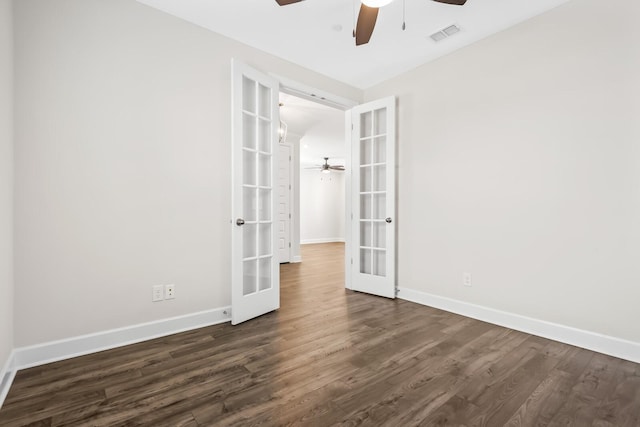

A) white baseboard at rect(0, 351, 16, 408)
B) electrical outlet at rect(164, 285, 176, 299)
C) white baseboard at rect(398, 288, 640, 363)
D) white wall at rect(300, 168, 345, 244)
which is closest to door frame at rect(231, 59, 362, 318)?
white baseboard at rect(398, 288, 640, 363)

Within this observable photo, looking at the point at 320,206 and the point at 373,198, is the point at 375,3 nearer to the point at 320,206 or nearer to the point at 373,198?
the point at 373,198

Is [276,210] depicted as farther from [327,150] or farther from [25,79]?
[327,150]

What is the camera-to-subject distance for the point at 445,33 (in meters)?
2.83

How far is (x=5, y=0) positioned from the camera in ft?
6.01

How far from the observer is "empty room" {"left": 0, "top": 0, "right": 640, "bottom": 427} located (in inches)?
69.3

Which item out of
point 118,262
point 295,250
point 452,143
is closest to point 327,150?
point 295,250

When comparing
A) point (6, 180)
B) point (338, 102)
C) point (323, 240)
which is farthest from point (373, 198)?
point (323, 240)

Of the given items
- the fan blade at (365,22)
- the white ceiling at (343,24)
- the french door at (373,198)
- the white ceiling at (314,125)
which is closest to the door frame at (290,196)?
the white ceiling at (314,125)

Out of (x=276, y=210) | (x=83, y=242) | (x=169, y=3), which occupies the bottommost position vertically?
(x=83, y=242)

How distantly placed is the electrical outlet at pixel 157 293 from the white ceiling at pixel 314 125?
2.99 metres

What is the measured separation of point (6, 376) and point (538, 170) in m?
4.05

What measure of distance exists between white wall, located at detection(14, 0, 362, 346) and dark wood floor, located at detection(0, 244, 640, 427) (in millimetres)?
433

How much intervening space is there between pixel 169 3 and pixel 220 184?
4.99 ft

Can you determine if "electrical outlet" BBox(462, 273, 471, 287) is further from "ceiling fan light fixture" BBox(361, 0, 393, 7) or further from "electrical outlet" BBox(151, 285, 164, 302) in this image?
"electrical outlet" BBox(151, 285, 164, 302)
